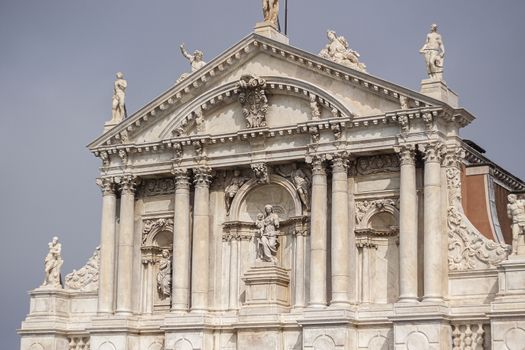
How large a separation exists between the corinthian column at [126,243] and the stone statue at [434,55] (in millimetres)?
9723

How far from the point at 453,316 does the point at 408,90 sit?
6.11 meters

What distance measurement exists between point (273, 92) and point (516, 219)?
27.4 feet

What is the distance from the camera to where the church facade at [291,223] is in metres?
34.3

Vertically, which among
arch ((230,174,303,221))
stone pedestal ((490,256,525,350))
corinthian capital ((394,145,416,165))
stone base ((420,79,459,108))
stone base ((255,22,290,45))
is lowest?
stone pedestal ((490,256,525,350))

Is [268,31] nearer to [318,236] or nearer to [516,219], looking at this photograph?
[318,236]

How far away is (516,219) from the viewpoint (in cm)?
3312

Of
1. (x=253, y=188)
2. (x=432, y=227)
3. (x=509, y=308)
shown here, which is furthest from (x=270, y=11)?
(x=509, y=308)

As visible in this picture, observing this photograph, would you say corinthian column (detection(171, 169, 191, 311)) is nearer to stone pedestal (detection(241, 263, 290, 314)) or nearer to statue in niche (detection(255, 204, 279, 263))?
stone pedestal (detection(241, 263, 290, 314))

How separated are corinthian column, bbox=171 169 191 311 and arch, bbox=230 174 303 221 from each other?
139cm

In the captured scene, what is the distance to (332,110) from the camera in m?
36.3

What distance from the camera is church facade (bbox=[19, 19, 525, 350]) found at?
3434 cm

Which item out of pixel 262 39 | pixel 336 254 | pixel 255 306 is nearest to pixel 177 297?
pixel 255 306

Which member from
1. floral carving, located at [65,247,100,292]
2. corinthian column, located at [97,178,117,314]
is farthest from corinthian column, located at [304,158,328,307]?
floral carving, located at [65,247,100,292]

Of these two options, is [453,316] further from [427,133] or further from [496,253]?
[427,133]
